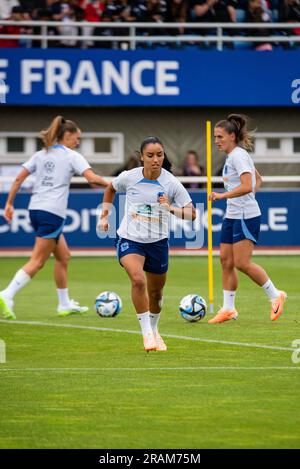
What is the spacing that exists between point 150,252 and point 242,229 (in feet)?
8.57

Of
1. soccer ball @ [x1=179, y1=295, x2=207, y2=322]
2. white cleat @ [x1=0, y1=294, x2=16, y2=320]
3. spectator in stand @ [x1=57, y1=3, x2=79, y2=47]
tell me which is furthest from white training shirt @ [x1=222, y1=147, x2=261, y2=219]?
spectator in stand @ [x1=57, y1=3, x2=79, y2=47]

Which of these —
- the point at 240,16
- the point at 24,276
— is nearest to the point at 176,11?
the point at 240,16

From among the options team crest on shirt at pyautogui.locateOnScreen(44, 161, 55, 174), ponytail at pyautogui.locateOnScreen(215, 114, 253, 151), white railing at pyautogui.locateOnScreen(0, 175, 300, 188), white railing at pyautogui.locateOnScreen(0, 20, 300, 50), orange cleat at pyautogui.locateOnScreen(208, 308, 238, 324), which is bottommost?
orange cleat at pyautogui.locateOnScreen(208, 308, 238, 324)

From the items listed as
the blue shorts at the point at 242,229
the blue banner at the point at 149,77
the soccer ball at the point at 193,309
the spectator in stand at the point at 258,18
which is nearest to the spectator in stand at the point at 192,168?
the blue banner at the point at 149,77

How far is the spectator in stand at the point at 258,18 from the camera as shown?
30.8 metres

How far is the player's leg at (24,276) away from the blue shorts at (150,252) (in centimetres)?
340

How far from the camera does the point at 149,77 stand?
30062 millimetres

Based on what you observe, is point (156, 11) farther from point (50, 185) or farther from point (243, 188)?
point (243, 188)

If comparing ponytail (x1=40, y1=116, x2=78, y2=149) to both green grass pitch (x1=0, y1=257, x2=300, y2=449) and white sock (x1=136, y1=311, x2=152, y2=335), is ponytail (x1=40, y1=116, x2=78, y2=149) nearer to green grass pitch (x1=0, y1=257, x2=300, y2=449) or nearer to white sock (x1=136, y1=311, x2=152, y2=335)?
green grass pitch (x1=0, y1=257, x2=300, y2=449)

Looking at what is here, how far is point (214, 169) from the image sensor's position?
3089cm

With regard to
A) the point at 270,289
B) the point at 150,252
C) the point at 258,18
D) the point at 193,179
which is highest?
the point at 258,18

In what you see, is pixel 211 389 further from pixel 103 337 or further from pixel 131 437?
pixel 103 337

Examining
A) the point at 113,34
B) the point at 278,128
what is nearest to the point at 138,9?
the point at 113,34

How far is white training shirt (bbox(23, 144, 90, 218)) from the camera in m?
15.2
